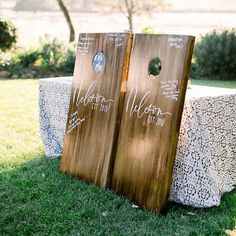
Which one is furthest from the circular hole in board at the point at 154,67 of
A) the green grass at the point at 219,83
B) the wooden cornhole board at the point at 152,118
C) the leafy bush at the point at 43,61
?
the leafy bush at the point at 43,61

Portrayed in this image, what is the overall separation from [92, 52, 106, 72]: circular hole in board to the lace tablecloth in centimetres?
68

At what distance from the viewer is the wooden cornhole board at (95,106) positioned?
3.10 metres

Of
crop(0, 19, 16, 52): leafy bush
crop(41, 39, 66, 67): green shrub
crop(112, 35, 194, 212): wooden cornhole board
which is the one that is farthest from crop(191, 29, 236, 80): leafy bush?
crop(112, 35, 194, 212): wooden cornhole board

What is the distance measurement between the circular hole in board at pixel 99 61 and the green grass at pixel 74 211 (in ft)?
2.96

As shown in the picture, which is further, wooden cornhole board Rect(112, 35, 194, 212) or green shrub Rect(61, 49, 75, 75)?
green shrub Rect(61, 49, 75, 75)

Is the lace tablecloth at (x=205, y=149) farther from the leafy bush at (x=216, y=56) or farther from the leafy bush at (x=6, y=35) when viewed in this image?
the leafy bush at (x=6, y=35)

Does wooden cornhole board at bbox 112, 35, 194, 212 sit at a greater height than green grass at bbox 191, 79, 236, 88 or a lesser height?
lesser

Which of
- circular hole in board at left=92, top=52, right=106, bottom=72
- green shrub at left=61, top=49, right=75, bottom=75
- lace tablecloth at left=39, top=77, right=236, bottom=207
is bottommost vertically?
lace tablecloth at left=39, top=77, right=236, bottom=207

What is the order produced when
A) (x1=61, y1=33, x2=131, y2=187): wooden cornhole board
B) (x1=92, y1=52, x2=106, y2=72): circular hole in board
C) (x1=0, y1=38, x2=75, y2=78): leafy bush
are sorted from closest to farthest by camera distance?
1. (x1=61, y1=33, x2=131, y2=187): wooden cornhole board
2. (x1=92, y1=52, x2=106, y2=72): circular hole in board
3. (x1=0, y1=38, x2=75, y2=78): leafy bush

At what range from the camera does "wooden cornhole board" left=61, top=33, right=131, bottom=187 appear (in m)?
3.10

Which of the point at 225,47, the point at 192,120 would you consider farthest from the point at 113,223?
the point at 225,47

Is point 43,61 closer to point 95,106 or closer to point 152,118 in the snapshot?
point 95,106

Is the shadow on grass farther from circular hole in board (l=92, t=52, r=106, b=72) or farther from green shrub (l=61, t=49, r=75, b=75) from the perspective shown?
green shrub (l=61, t=49, r=75, b=75)

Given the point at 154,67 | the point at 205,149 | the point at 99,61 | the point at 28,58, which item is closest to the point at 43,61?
the point at 28,58
